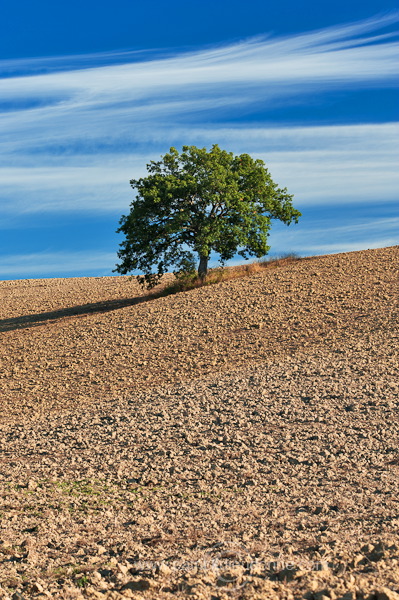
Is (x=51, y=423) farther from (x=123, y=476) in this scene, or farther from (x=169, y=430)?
(x=123, y=476)

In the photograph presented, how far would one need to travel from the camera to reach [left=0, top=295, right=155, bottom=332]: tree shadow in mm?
20359

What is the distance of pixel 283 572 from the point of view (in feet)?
15.5

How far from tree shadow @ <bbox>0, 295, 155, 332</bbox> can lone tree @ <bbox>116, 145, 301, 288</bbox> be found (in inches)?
50.3

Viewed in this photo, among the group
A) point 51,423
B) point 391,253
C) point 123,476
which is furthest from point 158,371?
point 391,253

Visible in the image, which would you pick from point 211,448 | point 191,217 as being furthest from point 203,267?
point 211,448

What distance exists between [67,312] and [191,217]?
5.68 metres

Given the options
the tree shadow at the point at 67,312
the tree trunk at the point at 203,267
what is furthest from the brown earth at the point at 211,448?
the tree trunk at the point at 203,267

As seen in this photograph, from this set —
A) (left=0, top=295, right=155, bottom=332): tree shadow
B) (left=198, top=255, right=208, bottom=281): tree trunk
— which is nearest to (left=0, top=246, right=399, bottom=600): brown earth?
(left=0, top=295, right=155, bottom=332): tree shadow

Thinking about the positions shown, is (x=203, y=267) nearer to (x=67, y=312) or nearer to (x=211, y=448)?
(x=67, y=312)

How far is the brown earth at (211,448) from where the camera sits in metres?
5.02

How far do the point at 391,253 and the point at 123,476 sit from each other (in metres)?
16.7

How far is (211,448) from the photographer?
852 centimetres

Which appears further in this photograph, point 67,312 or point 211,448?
point 67,312

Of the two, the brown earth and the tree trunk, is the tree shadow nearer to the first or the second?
the brown earth
